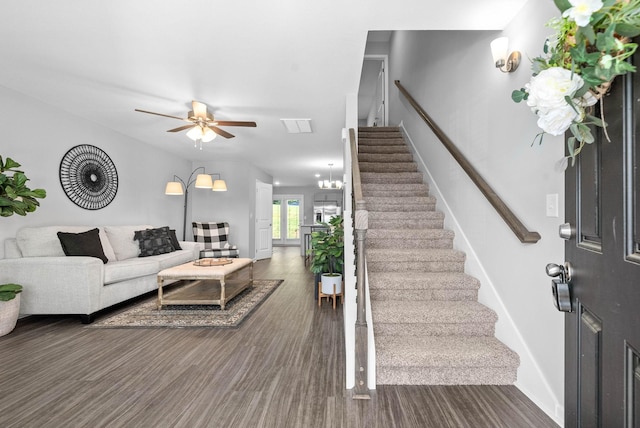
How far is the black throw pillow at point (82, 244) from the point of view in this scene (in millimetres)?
3387

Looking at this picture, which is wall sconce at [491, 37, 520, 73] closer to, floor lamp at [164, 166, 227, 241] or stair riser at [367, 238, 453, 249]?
stair riser at [367, 238, 453, 249]

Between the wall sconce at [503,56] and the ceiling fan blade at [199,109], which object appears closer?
the wall sconce at [503,56]

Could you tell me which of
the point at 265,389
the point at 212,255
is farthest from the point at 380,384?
the point at 212,255

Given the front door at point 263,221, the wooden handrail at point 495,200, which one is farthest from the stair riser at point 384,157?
the front door at point 263,221

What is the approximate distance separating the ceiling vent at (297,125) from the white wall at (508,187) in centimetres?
178

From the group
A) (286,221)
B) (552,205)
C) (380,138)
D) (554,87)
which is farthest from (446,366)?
(286,221)

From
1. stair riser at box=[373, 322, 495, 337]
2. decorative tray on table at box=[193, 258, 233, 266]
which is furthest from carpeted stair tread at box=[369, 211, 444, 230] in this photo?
decorative tray on table at box=[193, 258, 233, 266]

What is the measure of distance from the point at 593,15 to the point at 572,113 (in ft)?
0.59

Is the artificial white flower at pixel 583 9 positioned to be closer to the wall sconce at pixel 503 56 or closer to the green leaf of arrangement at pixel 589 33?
the green leaf of arrangement at pixel 589 33

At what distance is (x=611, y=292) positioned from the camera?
0.65 m

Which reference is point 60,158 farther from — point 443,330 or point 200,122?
point 443,330

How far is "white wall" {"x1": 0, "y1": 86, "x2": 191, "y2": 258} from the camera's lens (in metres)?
3.30

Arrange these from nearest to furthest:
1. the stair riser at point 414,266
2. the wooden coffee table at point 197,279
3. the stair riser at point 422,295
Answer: the stair riser at point 422,295
the stair riser at point 414,266
the wooden coffee table at point 197,279

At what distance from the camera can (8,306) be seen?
2744mm
